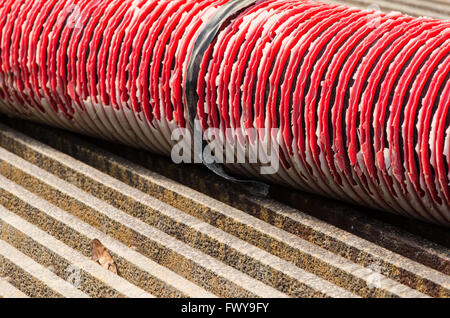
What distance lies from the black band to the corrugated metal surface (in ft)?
0.20

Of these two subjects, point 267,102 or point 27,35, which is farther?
point 27,35

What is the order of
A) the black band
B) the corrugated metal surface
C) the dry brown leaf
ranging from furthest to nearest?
1. the black band
2. the dry brown leaf
3. the corrugated metal surface

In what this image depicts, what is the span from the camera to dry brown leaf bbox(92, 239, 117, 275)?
300 centimetres

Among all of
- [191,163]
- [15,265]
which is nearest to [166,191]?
[191,163]

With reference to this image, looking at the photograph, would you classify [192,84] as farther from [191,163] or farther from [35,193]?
[35,193]

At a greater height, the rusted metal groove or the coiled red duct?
the coiled red duct

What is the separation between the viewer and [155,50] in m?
3.41

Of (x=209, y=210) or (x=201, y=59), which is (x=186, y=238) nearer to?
(x=209, y=210)

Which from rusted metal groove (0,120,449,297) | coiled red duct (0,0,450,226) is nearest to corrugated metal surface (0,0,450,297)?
rusted metal groove (0,120,449,297)

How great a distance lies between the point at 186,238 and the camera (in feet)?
10.4

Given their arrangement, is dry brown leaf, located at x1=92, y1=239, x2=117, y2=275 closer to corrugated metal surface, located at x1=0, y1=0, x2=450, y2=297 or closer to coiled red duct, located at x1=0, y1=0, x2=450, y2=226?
corrugated metal surface, located at x1=0, y1=0, x2=450, y2=297

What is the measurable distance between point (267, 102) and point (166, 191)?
2.02 ft

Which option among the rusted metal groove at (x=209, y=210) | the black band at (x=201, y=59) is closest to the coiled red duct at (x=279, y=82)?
the black band at (x=201, y=59)

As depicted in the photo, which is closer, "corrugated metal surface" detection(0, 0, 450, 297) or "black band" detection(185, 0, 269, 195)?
"corrugated metal surface" detection(0, 0, 450, 297)
